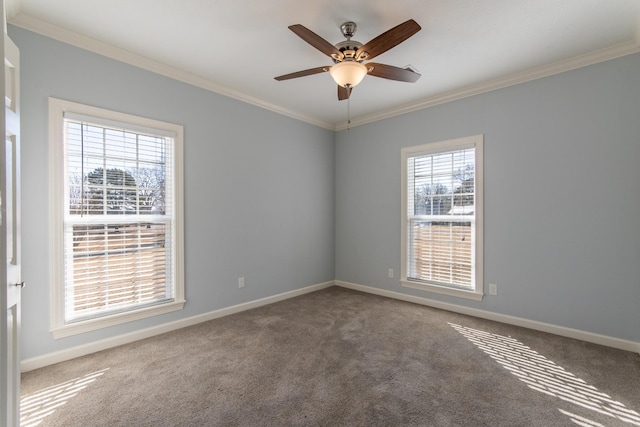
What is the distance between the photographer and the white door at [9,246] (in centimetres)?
123

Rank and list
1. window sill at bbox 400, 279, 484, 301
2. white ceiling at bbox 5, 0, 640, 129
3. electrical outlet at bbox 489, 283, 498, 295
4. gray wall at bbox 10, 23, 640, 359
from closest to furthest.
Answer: white ceiling at bbox 5, 0, 640, 129 < gray wall at bbox 10, 23, 640, 359 < electrical outlet at bbox 489, 283, 498, 295 < window sill at bbox 400, 279, 484, 301

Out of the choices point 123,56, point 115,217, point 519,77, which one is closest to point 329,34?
point 123,56

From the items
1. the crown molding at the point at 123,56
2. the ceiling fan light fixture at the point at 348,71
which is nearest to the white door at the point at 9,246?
the crown molding at the point at 123,56

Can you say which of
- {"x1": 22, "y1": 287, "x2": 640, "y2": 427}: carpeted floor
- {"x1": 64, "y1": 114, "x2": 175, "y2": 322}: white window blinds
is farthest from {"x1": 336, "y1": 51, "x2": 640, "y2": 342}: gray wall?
{"x1": 64, "y1": 114, "x2": 175, "y2": 322}: white window blinds

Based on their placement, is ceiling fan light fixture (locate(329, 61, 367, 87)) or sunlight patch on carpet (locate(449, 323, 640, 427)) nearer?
sunlight patch on carpet (locate(449, 323, 640, 427))

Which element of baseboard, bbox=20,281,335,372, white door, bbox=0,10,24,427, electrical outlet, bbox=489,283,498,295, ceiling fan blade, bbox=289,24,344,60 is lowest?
baseboard, bbox=20,281,335,372

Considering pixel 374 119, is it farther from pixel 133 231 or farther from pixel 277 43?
pixel 133 231

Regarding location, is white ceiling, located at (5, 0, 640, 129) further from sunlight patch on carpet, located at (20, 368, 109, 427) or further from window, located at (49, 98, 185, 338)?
sunlight patch on carpet, located at (20, 368, 109, 427)

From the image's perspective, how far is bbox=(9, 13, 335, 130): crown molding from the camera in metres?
2.23

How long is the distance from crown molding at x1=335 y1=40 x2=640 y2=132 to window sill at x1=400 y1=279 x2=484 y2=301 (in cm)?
233

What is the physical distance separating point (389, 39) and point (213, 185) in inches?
92.7

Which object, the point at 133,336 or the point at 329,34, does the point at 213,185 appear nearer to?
the point at 133,336

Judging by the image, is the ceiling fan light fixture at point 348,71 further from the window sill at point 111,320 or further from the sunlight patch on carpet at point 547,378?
the window sill at point 111,320

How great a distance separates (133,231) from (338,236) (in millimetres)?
2966
